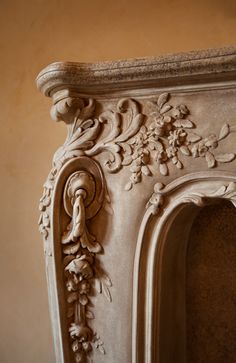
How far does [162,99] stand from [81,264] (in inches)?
20.0

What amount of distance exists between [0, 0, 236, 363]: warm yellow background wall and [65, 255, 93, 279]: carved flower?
0.42 meters

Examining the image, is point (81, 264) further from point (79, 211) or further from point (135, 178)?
point (135, 178)

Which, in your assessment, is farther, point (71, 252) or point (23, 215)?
point (23, 215)

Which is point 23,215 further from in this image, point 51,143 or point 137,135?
point 137,135

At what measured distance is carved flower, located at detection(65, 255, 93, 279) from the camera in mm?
957

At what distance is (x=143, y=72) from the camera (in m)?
0.85

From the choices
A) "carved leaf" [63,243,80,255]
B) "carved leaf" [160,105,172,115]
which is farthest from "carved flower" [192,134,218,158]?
"carved leaf" [63,243,80,255]

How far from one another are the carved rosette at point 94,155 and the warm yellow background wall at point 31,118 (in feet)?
1.23

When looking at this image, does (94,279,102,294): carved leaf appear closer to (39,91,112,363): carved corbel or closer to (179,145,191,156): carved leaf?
(39,91,112,363): carved corbel

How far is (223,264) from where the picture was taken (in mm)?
1052

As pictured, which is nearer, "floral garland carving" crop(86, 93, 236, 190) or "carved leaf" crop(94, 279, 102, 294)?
"floral garland carving" crop(86, 93, 236, 190)

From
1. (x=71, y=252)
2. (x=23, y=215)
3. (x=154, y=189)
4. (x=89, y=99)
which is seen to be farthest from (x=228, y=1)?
(x=23, y=215)

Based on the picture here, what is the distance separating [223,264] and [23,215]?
2.62ft

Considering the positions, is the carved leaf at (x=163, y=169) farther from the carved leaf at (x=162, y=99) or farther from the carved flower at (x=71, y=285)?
the carved flower at (x=71, y=285)
